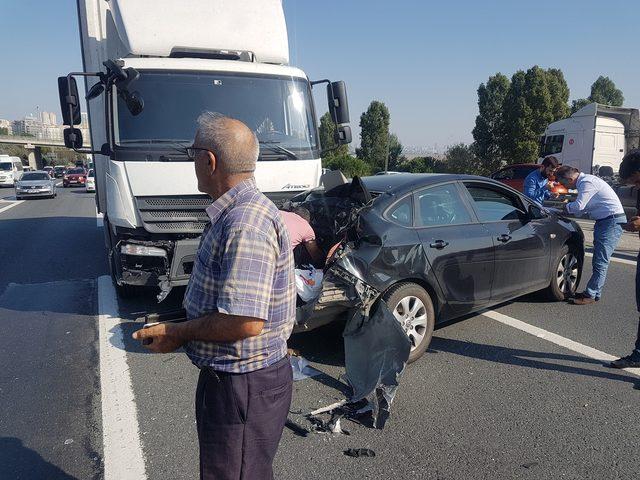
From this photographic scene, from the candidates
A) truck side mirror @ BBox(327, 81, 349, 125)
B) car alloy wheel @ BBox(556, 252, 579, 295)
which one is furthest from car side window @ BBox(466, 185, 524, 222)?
truck side mirror @ BBox(327, 81, 349, 125)

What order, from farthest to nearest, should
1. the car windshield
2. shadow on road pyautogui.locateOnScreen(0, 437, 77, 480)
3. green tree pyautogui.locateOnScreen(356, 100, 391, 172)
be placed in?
green tree pyautogui.locateOnScreen(356, 100, 391, 172) → the car windshield → shadow on road pyautogui.locateOnScreen(0, 437, 77, 480)

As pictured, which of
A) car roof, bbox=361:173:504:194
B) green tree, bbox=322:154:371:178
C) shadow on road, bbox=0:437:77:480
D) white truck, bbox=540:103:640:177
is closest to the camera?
shadow on road, bbox=0:437:77:480

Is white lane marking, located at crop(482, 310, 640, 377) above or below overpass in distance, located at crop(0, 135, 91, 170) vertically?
below

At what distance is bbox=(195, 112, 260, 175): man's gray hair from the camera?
1765mm

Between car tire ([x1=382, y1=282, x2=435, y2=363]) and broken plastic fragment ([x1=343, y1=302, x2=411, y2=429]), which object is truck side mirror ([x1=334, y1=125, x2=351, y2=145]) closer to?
car tire ([x1=382, y1=282, x2=435, y2=363])

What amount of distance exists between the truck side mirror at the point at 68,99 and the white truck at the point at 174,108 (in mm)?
11

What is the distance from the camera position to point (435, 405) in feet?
12.0

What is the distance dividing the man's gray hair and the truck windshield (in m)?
3.89

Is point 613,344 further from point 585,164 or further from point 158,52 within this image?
point 585,164

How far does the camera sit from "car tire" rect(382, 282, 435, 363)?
4.23 metres

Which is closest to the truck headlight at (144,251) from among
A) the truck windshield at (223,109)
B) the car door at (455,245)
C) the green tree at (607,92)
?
the truck windshield at (223,109)

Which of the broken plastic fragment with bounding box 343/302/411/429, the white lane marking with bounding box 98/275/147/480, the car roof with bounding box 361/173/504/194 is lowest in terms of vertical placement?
the white lane marking with bounding box 98/275/147/480

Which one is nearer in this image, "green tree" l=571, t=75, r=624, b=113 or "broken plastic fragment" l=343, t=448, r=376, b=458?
"broken plastic fragment" l=343, t=448, r=376, b=458

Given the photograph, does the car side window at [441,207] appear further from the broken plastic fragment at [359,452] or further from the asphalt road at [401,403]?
the broken plastic fragment at [359,452]
